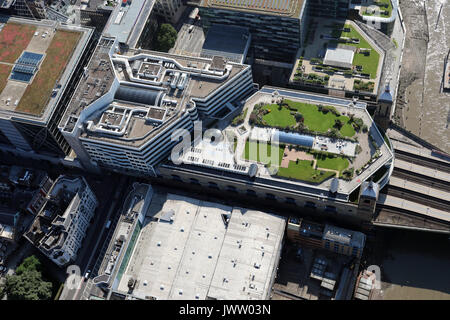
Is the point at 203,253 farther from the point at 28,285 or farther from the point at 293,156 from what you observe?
the point at 28,285

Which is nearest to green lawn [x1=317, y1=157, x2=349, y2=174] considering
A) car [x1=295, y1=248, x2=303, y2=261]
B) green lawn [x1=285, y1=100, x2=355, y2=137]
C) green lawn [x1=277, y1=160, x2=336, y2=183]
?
green lawn [x1=277, y1=160, x2=336, y2=183]

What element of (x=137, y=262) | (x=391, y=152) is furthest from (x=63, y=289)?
(x=391, y=152)

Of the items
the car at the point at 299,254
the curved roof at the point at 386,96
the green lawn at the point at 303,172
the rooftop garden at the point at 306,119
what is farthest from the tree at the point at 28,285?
the curved roof at the point at 386,96

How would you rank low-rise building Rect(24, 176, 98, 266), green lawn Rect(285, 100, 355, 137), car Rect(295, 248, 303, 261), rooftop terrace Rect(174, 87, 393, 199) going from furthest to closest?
green lawn Rect(285, 100, 355, 137) < low-rise building Rect(24, 176, 98, 266) < car Rect(295, 248, 303, 261) < rooftop terrace Rect(174, 87, 393, 199)

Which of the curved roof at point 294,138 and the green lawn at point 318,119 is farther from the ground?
the green lawn at point 318,119

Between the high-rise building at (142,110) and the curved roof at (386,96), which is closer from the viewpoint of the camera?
the curved roof at (386,96)


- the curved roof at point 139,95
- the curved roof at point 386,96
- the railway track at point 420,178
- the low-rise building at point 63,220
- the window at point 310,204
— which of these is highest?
the curved roof at point 386,96

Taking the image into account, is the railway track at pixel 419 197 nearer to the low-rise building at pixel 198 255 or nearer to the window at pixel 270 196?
the window at pixel 270 196

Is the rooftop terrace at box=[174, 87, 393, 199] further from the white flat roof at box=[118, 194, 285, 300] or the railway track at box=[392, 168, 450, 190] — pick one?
the white flat roof at box=[118, 194, 285, 300]
